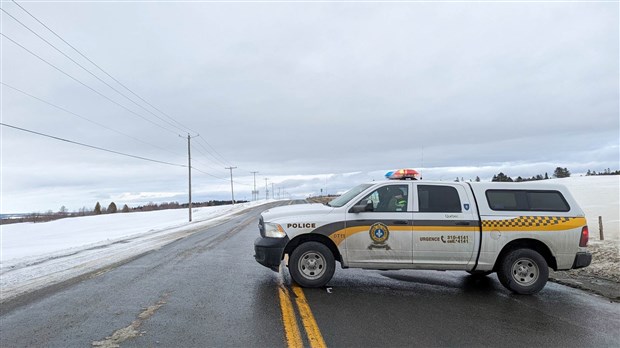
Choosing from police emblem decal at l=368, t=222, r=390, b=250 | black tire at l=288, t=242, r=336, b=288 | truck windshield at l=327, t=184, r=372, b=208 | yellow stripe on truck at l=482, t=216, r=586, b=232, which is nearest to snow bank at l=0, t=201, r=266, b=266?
black tire at l=288, t=242, r=336, b=288

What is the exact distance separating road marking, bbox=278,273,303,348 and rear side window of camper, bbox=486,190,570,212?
3885 millimetres

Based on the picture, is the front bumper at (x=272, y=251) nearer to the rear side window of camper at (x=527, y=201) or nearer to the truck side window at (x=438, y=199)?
the truck side window at (x=438, y=199)

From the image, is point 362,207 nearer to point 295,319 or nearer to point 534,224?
point 295,319

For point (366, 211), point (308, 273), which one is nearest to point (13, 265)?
point (308, 273)

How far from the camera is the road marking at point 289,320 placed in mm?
4481

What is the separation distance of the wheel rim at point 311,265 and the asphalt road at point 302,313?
32 cm

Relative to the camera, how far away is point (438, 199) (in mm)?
7230

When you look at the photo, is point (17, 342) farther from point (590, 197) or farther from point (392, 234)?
point (590, 197)

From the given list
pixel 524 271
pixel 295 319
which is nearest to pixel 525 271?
pixel 524 271

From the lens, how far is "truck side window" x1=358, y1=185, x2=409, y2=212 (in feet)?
23.5

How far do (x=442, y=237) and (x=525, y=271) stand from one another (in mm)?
1540

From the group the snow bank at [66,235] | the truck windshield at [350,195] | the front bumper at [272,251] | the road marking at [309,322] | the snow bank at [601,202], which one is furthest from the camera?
the snow bank at [66,235]

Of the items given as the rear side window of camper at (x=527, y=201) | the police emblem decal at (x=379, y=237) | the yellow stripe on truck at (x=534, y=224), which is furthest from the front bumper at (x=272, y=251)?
the rear side window of camper at (x=527, y=201)

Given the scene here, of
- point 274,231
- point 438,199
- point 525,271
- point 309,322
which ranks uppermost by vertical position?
point 438,199
